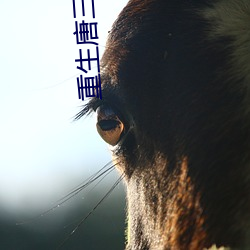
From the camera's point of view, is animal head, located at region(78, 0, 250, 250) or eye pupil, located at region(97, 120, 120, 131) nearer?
animal head, located at region(78, 0, 250, 250)

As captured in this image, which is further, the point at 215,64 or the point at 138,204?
the point at 138,204

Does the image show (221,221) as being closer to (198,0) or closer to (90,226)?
(198,0)

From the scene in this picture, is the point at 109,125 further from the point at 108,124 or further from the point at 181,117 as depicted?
the point at 181,117

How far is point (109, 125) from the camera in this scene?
8.71 feet

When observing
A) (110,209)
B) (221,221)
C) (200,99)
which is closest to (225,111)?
(200,99)

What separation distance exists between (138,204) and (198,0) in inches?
25.6

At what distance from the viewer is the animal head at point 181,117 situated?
2.08 metres

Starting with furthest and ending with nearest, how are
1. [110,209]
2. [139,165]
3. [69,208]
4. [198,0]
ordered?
[69,208] → [110,209] → [139,165] → [198,0]

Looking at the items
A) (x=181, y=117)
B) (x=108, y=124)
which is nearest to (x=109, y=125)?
(x=108, y=124)

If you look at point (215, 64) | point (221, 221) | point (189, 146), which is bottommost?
point (221, 221)

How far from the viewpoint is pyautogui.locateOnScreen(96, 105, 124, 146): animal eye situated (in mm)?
2618

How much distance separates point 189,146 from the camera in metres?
2.24

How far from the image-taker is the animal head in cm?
208

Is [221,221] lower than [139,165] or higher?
lower
